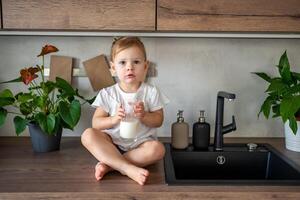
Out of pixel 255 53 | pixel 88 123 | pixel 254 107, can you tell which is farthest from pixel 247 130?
pixel 88 123

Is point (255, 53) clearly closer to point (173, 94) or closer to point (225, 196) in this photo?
point (173, 94)

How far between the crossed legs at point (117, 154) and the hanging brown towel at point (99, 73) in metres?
0.37

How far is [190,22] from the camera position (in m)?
1.15

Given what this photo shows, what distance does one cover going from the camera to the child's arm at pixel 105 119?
3.58 feet

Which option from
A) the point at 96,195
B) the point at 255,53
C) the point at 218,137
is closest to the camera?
the point at 96,195

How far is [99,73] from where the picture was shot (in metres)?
1.46

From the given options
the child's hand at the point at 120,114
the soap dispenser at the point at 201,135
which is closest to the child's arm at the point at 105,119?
the child's hand at the point at 120,114

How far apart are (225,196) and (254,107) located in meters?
0.74

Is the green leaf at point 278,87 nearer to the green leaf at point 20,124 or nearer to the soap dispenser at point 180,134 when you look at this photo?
the soap dispenser at point 180,134

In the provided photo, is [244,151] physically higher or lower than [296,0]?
lower

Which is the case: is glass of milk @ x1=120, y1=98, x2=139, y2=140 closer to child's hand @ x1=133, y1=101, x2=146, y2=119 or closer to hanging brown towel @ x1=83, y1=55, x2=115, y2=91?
child's hand @ x1=133, y1=101, x2=146, y2=119

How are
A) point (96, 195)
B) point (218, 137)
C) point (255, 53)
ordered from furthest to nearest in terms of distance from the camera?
point (255, 53) → point (218, 137) → point (96, 195)

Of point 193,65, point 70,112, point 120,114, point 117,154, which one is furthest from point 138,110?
point 193,65

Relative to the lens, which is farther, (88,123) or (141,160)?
(88,123)
